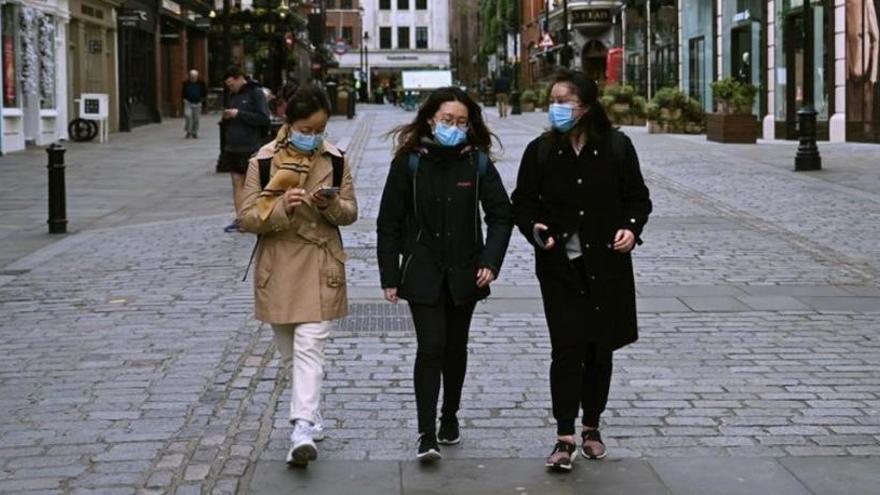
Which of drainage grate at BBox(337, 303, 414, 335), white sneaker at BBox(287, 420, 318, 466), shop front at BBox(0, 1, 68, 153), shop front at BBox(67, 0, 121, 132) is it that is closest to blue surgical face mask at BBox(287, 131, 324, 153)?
white sneaker at BBox(287, 420, 318, 466)

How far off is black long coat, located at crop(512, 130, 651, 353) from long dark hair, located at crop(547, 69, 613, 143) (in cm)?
4

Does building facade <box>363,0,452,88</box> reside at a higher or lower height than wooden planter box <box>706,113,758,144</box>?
higher

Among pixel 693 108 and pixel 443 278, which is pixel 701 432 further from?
pixel 693 108

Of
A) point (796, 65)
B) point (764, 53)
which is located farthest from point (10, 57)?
point (764, 53)

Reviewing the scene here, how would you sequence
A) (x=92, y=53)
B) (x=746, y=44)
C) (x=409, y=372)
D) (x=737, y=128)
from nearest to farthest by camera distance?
(x=409, y=372), (x=737, y=128), (x=746, y=44), (x=92, y=53)

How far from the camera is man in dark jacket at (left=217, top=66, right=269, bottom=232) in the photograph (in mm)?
13766

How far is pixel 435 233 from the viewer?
5.68 m

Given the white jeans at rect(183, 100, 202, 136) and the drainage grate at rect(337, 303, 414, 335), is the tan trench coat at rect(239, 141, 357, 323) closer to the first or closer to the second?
the drainage grate at rect(337, 303, 414, 335)

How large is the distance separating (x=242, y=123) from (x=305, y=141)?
27.6ft

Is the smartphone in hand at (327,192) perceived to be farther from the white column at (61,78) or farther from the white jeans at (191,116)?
the white jeans at (191,116)

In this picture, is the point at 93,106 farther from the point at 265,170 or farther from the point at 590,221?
the point at 590,221

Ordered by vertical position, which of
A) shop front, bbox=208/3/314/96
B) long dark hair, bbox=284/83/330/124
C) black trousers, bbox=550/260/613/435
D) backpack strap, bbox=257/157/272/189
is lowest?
black trousers, bbox=550/260/613/435

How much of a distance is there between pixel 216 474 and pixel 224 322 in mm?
3674

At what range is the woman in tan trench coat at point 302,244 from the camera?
566 cm
